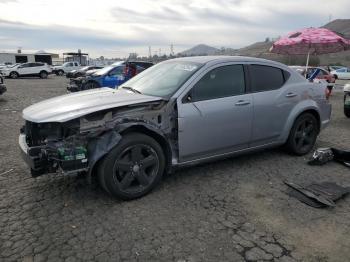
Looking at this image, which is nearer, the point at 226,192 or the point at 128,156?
the point at 128,156

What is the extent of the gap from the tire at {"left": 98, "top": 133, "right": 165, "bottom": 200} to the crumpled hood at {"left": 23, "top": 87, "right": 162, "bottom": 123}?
1.53 ft

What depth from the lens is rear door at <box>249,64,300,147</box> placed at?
16.6 feet

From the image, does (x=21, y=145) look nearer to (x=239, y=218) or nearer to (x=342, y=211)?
(x=239, y=218)

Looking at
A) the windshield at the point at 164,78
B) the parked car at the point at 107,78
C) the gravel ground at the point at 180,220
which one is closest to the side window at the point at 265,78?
the windshield at the point at 164,78

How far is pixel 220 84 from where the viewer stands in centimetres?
476

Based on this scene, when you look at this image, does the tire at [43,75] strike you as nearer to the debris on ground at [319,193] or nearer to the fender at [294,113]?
the fender at [294,113]

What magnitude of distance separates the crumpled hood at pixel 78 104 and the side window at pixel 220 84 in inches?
23.7

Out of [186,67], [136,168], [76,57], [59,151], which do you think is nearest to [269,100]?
[186,67]

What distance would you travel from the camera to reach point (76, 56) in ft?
163

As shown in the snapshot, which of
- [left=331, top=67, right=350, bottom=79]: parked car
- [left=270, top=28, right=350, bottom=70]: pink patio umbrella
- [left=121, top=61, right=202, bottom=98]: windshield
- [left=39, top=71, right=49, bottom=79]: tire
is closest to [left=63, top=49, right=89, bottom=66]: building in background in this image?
[left=39, top=71, right=49, bottom=79]: tire

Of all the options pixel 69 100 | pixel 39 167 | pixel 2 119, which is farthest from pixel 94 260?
pixel 2 119

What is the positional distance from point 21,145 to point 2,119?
576 centimetres

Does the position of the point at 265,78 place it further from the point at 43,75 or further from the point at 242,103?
the point at 43,75

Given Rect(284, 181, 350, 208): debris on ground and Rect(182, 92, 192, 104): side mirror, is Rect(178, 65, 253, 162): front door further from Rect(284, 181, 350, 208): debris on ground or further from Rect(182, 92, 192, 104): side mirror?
Rect(284, 181, 350, 208): debris on ground
